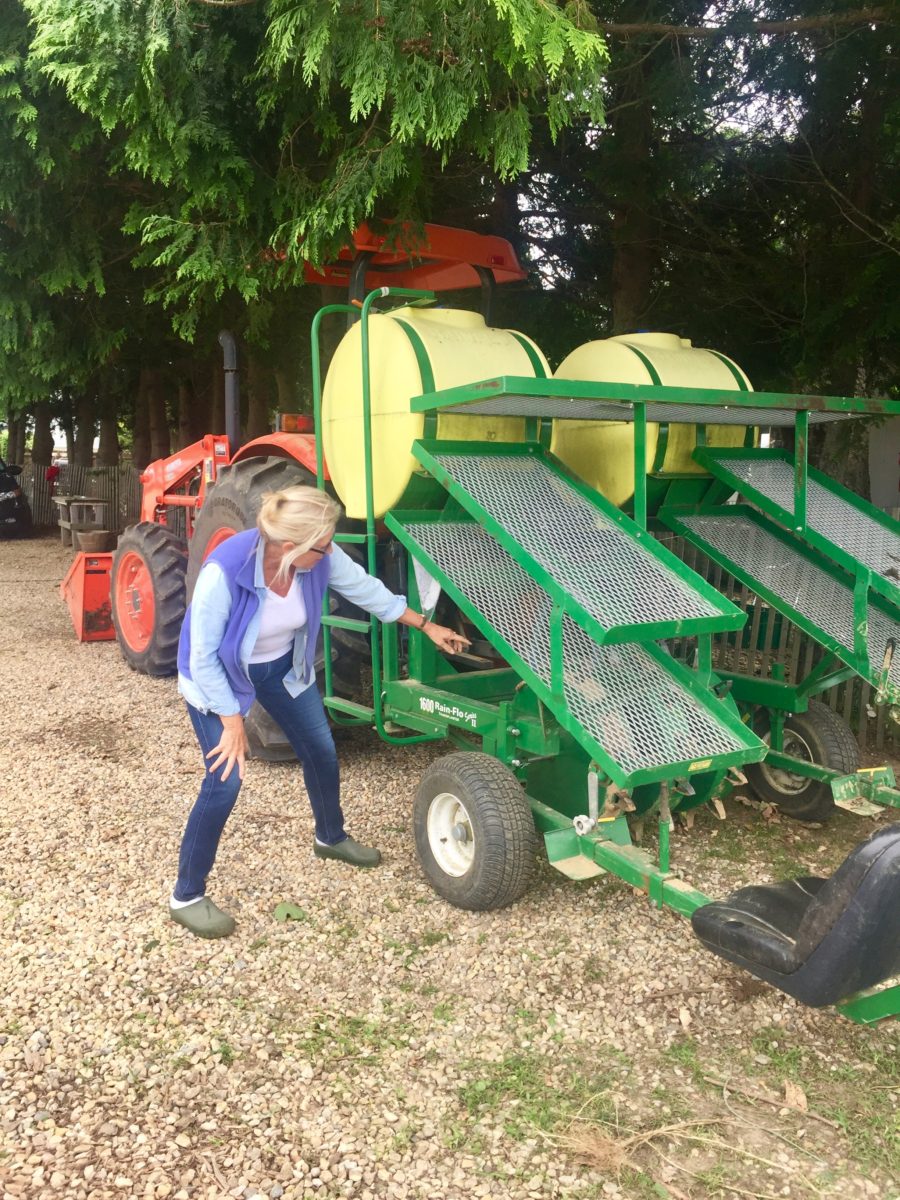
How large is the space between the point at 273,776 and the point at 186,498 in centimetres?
288

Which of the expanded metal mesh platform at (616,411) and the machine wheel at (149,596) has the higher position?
the expanded metal mesh platform at (616,411)

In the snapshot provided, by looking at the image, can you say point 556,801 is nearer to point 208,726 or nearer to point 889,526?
point 208,726

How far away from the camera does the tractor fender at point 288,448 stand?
507 cm

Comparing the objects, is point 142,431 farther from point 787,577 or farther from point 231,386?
point 787,577

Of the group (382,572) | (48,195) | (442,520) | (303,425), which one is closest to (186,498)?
(303,425)

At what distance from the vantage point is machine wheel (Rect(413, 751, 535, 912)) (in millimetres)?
3484

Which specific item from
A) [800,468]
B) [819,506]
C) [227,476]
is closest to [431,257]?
[227,476]

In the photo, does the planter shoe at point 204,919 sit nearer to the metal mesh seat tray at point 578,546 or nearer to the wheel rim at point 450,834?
the wheel rim at point 450,834

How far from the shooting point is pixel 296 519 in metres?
3.22

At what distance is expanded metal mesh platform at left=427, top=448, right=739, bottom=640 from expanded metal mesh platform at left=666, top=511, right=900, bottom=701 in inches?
34.9

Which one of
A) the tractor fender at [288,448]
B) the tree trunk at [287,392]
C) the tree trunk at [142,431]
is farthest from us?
the tree trunk at [142,431]

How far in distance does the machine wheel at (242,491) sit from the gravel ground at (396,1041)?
1518 millimetres

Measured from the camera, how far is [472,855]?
365cm

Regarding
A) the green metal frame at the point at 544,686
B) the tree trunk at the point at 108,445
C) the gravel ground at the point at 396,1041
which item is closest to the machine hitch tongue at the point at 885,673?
the green metal frame at the point at 544,686
